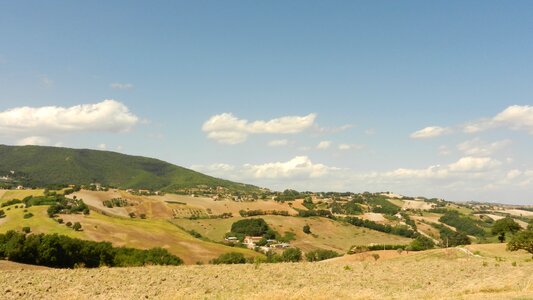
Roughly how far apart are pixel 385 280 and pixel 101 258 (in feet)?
183

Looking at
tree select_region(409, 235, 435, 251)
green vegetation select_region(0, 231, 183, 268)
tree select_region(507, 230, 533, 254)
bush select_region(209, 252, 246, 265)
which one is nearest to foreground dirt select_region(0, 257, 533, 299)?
tree select_region(507, 230, 533, 254)

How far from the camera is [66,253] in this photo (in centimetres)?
7531

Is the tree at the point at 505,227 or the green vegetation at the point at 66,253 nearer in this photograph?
the green vegetation at the point at 66,253

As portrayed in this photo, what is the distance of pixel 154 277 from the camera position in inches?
1526

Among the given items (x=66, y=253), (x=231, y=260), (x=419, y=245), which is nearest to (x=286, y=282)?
(x=231, y=260)

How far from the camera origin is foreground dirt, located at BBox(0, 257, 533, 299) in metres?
28.6

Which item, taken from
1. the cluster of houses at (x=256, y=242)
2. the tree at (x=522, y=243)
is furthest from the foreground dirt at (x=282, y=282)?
the cluster of houses at (x=256, y=242)

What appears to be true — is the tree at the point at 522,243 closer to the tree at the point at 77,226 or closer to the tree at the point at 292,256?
the tree at the point at 292,256

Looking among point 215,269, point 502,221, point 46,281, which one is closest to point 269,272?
point 215,269

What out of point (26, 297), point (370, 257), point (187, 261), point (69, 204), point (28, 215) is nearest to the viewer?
point (26, 297)

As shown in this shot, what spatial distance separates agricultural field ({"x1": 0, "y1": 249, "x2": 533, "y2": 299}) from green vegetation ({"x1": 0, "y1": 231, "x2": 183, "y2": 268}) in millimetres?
28723

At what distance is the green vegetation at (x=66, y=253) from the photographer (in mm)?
69938

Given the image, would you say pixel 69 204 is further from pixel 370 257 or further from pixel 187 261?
pixel 370 257

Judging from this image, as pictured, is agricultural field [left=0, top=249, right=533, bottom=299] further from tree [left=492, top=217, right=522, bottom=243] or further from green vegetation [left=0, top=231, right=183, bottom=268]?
tree [left=492, top=217, right=522, bottom=243]
